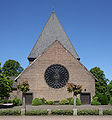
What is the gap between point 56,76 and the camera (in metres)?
32.7

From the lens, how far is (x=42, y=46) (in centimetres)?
3822

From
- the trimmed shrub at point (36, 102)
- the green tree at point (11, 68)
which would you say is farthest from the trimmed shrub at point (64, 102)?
the green tree at point (11, 68)

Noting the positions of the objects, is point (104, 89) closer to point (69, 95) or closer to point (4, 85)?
point (69, 95)

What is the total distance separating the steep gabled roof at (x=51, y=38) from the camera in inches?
1490

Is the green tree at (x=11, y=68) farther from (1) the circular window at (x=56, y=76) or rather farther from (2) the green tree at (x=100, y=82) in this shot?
(1) the circular window at (x=56, y=76)

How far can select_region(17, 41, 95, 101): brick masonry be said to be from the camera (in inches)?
1257

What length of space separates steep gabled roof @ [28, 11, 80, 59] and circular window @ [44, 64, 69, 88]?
567 cm

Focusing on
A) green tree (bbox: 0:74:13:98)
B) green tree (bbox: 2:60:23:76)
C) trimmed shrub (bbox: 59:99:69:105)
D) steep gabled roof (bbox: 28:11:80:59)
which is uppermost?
steep gabled roof (bbox: 28:11:80:59)

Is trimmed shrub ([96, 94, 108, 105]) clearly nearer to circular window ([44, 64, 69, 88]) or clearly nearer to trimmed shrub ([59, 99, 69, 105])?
trimmed shrub ([59, 99, 69, 105])

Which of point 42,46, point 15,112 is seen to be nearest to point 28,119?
point 15,112

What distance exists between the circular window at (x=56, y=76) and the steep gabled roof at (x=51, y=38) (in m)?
5.67

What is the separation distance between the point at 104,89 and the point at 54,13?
24.8m

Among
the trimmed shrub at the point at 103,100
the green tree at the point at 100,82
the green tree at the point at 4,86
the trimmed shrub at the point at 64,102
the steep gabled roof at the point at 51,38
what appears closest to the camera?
the green tree at the point at 4,86

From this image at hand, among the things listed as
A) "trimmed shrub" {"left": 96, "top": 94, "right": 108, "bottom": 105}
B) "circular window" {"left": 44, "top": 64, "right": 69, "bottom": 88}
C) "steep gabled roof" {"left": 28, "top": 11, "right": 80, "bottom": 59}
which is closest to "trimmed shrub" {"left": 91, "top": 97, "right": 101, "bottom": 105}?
"trimmed shrub" {"left": 96, "top": 94, "right": 108, "bottom": 105}
